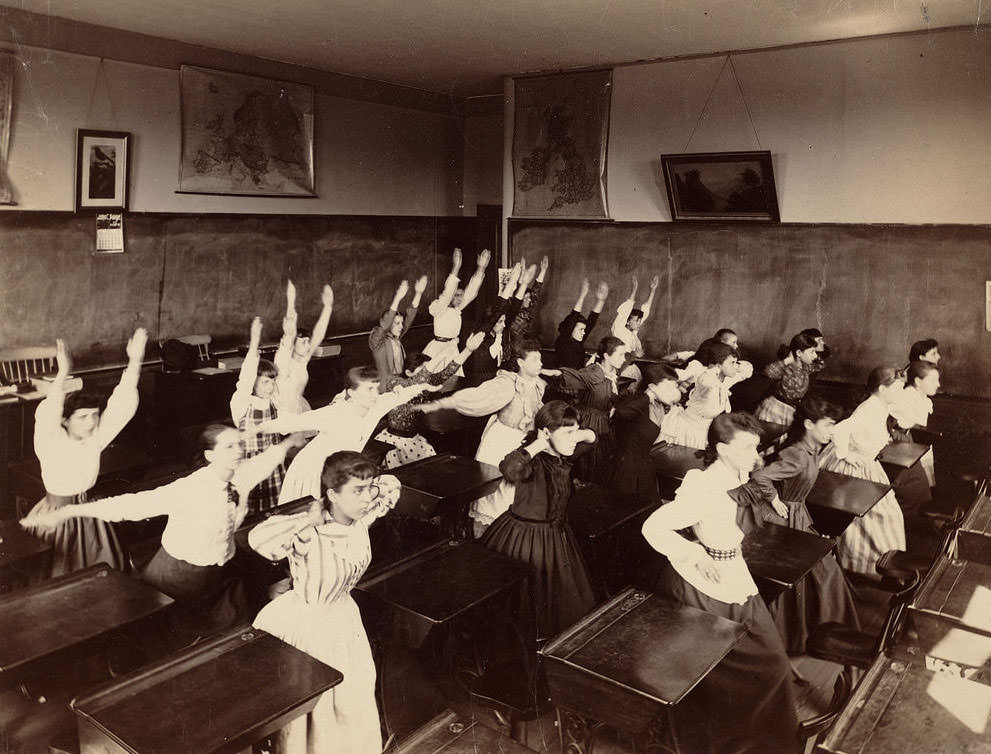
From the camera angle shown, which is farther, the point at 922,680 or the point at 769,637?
the point at 769,637

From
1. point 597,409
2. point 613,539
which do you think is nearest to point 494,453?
point 597,409

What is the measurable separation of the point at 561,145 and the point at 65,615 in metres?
6.60

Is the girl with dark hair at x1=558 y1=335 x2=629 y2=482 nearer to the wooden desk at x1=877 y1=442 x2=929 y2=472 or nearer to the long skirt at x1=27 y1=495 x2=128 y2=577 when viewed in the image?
the wooden desk at x1=877 y1=442 x2=929 y2=472

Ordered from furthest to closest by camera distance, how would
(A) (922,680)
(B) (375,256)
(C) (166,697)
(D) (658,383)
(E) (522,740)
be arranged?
(B) (375,256) → (D) (658,383) → (E) (522,740) → (A) (922,680) → (C) (166,697)

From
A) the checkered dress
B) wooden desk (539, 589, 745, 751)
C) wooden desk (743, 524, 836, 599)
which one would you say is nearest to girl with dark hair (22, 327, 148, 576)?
the checkered dress

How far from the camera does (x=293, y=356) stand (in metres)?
5.85

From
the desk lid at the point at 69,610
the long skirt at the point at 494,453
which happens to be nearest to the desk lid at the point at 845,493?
the long skirt at the point at 494,453

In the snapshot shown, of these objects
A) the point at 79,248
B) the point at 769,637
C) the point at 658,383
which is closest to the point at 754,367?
the point at 658,383

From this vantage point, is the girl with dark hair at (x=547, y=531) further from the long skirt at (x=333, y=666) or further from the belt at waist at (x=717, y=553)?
the long skirt at (x=333, y=666)

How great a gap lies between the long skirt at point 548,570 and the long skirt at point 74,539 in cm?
201

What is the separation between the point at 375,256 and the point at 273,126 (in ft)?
5.61

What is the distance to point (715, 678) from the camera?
3.58 metres

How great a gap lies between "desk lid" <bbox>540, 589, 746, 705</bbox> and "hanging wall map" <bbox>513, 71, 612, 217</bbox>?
550 centimetres

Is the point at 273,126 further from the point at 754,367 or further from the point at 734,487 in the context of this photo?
the point at 754,367
